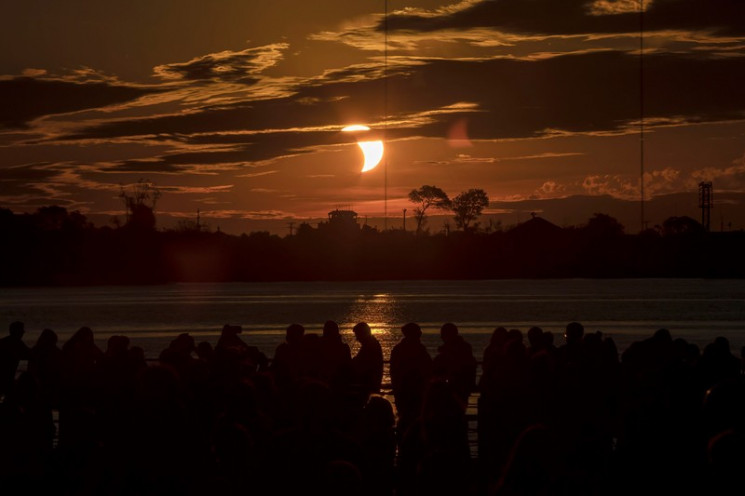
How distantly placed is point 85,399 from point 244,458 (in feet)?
14.2

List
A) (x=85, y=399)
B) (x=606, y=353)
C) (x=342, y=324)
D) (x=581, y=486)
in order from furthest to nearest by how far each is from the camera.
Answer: (x=342, y=324) → (x=606, y=353) → (x=85, y=399) → (x=581, y=486)

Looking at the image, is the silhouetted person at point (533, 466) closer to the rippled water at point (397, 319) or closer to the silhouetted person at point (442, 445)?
the silhouetted person at point (442, 445)

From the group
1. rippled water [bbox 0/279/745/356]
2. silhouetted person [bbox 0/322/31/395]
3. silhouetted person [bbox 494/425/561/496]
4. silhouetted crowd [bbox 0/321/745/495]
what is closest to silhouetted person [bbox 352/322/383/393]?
silhouetted crowd [bbox 0/321/745/495]

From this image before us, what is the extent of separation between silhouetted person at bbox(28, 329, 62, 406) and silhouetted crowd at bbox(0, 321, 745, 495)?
3 centimetres

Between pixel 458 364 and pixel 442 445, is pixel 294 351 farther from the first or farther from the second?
pixel 442 445

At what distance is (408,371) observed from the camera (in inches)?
459

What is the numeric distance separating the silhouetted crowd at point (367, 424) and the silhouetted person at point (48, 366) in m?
0.03

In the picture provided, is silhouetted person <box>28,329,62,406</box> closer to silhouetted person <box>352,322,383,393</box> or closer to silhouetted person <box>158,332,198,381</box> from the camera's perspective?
silhouetted person <box>158,332,198,381</box>

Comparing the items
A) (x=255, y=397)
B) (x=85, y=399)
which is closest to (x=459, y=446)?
(x=255, y=397)

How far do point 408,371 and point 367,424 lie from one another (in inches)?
132

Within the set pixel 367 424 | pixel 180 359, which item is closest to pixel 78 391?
pixel 180 359

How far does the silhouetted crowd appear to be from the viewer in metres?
7.28

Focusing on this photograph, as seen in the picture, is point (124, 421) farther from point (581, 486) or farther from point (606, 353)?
point (606, 353)

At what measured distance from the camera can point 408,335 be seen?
1321 centimetres
